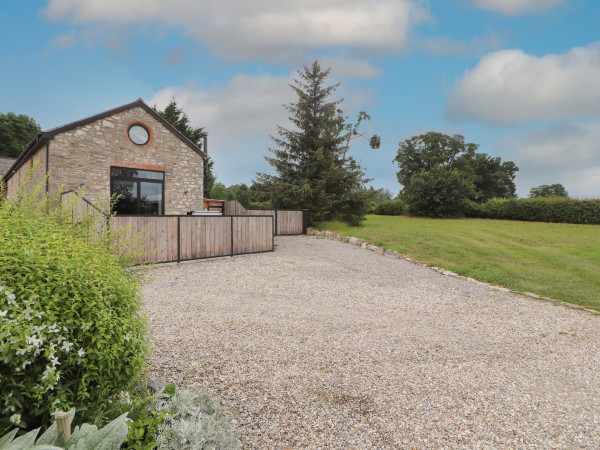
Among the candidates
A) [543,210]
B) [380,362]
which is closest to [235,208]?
[380,362]

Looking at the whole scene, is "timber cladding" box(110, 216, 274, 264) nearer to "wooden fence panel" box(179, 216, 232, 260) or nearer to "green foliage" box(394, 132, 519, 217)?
"wooden fence panel" box(179, 216, 232, 260)

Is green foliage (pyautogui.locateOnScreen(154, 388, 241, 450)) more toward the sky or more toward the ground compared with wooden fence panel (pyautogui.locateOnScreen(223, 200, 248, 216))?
more toward the ground

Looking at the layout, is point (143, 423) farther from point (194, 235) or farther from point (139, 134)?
point (139, 134)

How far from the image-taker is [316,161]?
19.6 m

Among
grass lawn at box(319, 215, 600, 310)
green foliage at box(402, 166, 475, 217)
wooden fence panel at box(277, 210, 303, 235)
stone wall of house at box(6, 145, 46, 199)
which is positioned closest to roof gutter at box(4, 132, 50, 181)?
stone wall of house at box(6, 145, 46, 199)

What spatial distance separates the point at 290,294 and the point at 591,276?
951cm

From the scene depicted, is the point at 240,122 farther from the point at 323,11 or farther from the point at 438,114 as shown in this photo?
the point at 438,114

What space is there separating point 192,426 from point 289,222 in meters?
16.2

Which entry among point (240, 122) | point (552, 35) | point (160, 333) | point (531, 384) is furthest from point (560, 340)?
point (240, 122)

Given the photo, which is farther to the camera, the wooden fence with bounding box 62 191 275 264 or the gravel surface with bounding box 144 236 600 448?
the wooden fence with bounding box 62 191 275 264

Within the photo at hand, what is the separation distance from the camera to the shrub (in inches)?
1300

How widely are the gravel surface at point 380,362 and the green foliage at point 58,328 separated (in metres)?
1.18

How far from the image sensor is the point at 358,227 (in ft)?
66.9

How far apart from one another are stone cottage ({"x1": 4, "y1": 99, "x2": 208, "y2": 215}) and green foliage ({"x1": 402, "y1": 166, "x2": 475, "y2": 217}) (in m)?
20.8
